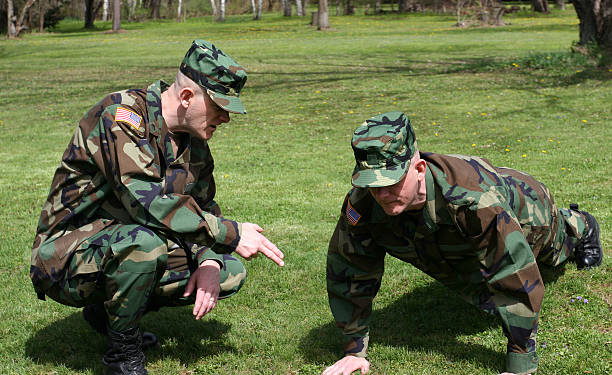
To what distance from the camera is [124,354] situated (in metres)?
3.57

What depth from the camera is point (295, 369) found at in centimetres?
388

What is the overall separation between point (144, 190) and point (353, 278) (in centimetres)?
122

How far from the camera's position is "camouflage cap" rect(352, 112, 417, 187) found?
3.02m

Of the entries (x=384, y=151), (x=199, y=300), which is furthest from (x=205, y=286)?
(x=384, y=151)

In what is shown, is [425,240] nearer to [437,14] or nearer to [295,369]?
[295,369]

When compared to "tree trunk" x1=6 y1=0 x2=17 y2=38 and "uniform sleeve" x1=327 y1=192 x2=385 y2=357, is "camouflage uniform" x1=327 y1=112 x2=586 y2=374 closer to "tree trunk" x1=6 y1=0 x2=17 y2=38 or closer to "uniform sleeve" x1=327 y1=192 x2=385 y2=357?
"uniform sleeve" x1=327 y1=192 x2=385 y2=357

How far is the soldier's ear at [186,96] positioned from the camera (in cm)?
345

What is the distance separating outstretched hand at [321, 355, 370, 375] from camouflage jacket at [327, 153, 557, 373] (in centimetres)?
5

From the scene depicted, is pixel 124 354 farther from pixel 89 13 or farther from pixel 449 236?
pixel 89 13

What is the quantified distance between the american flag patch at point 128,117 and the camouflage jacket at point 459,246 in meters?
1.14

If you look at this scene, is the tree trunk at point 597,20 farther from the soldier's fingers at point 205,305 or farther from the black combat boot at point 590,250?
the soldier's fingers at point 205,305

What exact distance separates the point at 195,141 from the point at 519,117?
9054 mm

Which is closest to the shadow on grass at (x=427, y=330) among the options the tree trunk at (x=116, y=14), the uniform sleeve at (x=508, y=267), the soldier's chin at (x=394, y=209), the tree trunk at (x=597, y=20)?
the uniform sleeve at (x=508, y=267)

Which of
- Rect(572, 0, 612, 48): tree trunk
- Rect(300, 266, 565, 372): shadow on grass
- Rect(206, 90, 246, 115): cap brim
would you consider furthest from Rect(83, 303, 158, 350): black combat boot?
→ Rect(572, 0, 612, 48): tree trunk
